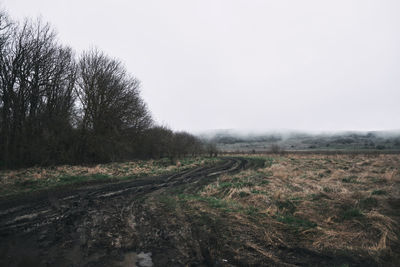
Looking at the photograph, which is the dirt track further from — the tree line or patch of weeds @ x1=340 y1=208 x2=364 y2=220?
the tree line

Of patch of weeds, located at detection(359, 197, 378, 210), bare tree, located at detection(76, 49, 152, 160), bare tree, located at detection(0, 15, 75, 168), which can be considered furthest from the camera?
bare tree, located at detection(76, 49, 152, 160)

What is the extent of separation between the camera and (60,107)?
1752 centimetres

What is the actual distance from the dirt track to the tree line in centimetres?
1085

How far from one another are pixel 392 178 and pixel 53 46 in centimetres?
2795

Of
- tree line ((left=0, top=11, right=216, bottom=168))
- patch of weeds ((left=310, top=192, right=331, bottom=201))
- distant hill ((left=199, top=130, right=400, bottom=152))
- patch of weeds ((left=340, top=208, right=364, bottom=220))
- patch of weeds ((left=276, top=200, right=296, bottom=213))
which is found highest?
tree line ((left=0, top=11, right=216, bottom=168))

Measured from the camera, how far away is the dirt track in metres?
3.29

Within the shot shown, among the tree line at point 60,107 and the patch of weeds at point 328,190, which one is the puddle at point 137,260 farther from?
A: the tree line at point 60,107

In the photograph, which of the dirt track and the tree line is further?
the tree line

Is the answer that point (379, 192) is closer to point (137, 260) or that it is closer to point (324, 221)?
point (324, 221)

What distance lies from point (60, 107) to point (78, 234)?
1848 centimetres

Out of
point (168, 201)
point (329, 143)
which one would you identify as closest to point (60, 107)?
point (168, 201)

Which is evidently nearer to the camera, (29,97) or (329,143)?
(29,97)

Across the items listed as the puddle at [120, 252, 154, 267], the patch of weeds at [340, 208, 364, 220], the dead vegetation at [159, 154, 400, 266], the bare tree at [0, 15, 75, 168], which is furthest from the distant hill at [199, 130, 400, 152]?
the puddle at [120, 252, 154, 267]

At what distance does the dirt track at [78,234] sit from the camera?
329 centimetres
